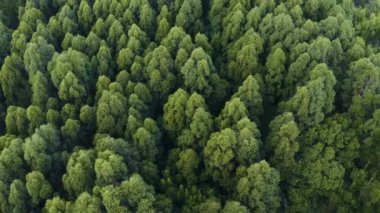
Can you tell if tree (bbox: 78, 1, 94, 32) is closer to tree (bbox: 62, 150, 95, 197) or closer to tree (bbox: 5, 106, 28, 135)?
tree (bbox: 5, 106, 28, 135)

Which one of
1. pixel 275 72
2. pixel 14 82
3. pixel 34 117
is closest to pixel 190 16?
pixel 275 72

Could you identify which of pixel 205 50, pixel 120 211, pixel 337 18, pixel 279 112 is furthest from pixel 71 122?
pixel 337 18

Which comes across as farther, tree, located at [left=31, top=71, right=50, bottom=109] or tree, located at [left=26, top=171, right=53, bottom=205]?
tree, located at [left=31, top=71, right=50, bottom=109]

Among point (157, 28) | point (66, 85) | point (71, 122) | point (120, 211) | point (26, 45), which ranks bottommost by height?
point (120, 211)

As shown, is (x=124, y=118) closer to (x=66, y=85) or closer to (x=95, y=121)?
(x=95, y=121)

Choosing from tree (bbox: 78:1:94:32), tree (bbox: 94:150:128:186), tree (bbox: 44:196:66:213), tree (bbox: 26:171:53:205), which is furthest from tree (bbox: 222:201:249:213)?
tree (bbox: 78:1:94:32)

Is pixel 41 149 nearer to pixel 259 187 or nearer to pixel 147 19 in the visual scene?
pixel 259 187
